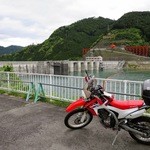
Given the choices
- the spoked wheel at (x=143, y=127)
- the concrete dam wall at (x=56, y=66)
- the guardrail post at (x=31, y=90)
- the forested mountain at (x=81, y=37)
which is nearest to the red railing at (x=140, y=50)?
the forested mountain at (x=81, y=37)

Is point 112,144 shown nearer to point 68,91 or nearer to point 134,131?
point 134,131

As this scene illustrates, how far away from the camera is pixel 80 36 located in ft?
440

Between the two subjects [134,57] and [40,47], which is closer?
[134,57]

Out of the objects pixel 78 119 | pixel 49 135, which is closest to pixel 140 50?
pixel 78 119

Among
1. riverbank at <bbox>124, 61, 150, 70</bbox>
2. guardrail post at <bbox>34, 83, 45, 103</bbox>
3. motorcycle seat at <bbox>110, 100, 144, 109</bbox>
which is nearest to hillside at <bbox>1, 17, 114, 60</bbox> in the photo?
riverbank at <bbox>124, 61, 150, 70</bbox>

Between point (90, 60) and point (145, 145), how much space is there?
80.3m

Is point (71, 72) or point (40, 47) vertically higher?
point (40, 47)

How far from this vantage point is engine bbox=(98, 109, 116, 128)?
4.40m

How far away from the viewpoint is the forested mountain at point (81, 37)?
107m

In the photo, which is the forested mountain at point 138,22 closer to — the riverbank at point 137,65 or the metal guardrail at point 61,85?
the riverbank at point 137,65

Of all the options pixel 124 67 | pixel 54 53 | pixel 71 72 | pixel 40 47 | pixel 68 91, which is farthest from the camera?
pixel 40 47

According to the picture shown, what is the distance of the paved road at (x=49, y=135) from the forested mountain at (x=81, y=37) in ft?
299

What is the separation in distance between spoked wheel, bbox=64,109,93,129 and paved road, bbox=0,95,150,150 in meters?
0.12

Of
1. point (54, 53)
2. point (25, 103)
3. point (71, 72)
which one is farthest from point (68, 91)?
point (54, 53)
